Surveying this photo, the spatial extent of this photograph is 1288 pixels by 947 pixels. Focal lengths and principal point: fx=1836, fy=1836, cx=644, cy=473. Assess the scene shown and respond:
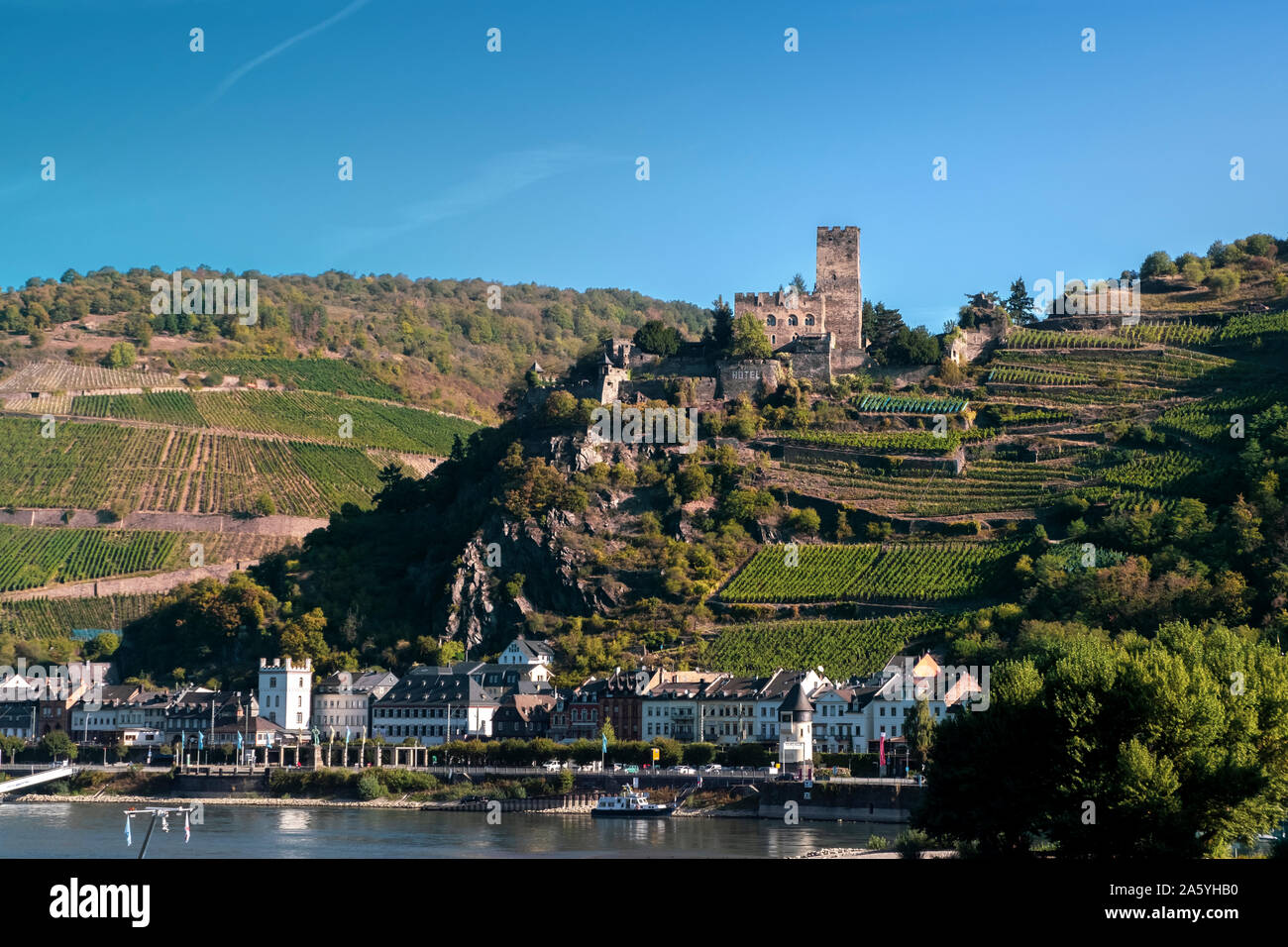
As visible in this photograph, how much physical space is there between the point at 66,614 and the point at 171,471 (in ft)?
74.2

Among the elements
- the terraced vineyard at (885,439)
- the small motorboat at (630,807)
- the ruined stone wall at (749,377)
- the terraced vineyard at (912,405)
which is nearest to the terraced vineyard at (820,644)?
the small motorboat at (630,807)

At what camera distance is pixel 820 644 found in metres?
83.3

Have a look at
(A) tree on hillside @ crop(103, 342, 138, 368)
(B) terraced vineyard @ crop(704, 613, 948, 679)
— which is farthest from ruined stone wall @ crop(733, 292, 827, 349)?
(A) tree on hillside @ crop(103, 342, 138, 368)

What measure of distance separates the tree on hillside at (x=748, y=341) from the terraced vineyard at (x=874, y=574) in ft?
51.6

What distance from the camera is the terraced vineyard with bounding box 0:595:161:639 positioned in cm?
10512

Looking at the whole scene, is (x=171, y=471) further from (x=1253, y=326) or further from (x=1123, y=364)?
(x=1253, y=326)

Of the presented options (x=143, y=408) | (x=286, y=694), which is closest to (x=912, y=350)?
(x=286, y=694)

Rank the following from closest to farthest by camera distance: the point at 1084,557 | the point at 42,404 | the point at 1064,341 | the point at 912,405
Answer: the point at 1084,557
the point at 912,405
the point at 1064,341
the point at 42,404

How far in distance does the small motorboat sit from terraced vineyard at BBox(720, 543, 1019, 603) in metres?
19.5

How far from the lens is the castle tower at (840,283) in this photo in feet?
358
